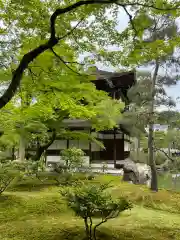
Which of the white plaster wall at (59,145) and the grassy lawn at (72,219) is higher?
the white plaster wall at (59,145)

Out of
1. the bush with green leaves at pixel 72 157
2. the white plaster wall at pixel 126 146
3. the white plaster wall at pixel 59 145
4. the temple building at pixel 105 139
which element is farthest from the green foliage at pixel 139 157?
the bush with green leaves at pixel 72 157

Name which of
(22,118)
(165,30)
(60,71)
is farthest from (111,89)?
(60,71)

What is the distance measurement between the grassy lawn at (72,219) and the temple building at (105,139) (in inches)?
349

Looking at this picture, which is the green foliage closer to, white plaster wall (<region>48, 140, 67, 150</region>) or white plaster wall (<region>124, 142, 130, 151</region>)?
white plaster wall (<region>124, 142, 130, 151</region>)

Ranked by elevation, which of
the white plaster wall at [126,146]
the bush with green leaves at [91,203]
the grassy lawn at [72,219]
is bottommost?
the grassy lawn at [72,219]

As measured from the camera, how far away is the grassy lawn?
5191mm

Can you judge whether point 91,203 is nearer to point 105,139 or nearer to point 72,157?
point 72,157

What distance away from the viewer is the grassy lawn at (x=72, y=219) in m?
5.19

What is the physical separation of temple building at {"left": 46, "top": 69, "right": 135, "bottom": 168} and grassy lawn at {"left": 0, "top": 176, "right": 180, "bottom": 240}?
8873 mm

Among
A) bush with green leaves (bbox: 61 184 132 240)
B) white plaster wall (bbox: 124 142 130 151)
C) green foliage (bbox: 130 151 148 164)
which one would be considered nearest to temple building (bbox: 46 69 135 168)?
green foliage (bbox: 130 151 148 164)

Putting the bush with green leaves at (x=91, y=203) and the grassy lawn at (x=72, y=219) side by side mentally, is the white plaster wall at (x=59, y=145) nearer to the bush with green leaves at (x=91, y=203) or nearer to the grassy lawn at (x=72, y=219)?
the grassy lawn at (x=72, y=219)

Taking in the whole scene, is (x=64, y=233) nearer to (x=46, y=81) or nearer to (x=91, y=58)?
(x=46, y=81)

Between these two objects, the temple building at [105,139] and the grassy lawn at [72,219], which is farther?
the temple building at [105,139]

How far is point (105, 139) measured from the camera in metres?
20.5
